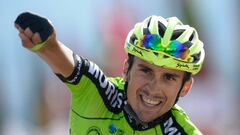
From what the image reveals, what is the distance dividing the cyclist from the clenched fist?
0.46 metres

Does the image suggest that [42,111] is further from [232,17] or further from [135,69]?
[135,69]

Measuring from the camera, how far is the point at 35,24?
370 cm

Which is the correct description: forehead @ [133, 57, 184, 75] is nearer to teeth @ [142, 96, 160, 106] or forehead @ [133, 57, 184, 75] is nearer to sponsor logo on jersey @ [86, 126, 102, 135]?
teeth @ [142, 96, 160, 106]

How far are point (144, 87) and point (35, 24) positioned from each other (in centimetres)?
107

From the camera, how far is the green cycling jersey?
168 inches

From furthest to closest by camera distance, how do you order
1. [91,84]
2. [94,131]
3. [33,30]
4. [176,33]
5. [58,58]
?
[176,33] → [94,131] → [91,84] → [58,58] → [33,30]

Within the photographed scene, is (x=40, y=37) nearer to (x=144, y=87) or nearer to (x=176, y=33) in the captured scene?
(x=144, y=87)

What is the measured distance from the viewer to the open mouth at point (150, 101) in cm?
436

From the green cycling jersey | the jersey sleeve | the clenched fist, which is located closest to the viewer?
the clenched fist

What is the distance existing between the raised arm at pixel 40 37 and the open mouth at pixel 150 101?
74 cm

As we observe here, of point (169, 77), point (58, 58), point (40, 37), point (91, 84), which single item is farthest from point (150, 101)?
point (40, 37)

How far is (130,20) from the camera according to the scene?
8.51 m

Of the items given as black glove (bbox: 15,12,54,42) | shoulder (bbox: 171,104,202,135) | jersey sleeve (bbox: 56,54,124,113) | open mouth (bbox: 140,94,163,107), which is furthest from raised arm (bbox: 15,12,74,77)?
shoulder (bbox: 171,104,202,135)

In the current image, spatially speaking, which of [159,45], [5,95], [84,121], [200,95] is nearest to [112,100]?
[84,121]
